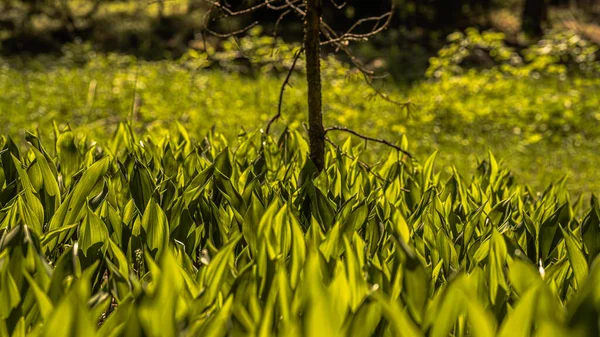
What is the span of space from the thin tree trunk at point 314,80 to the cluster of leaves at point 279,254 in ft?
0.40

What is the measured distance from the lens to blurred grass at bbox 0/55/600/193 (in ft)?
25.7

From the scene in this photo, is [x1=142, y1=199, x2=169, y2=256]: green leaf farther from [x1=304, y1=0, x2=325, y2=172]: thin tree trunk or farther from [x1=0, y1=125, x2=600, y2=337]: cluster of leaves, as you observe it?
[x1=304, y1=0, x2=325, y2=172]: thin tree trunk

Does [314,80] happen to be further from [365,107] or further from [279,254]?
[365,107]

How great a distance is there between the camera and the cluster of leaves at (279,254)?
1472 millimetres

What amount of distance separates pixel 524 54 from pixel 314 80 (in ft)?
34.0

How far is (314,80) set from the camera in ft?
10.6

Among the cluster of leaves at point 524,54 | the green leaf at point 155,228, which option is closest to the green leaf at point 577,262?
the green leaf at point 155,228

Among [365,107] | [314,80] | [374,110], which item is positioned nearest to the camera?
[314,80]

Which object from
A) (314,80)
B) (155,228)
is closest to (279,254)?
(155,228)

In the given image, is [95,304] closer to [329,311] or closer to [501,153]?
[329,311]

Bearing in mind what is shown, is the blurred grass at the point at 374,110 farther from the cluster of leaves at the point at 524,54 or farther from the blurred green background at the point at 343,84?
the cluster of leaves at the point at 524,54

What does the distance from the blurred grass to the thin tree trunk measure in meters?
3.92

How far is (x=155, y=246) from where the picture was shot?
7.39 ft

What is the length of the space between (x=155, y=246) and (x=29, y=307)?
577 mm
